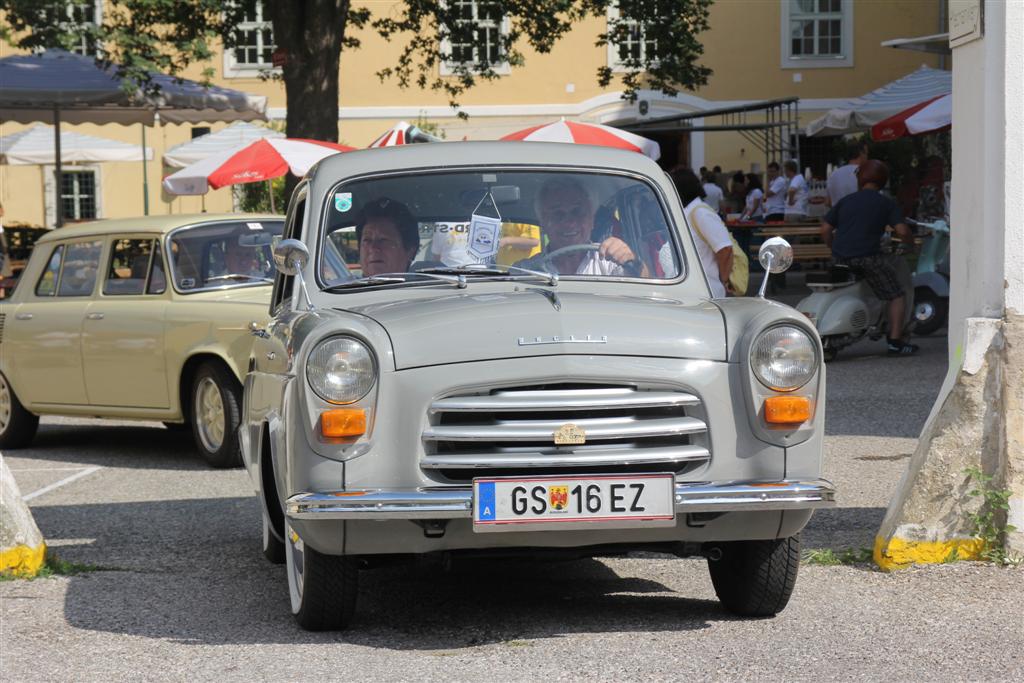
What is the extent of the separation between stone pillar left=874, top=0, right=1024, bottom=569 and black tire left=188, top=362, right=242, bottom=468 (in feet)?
15.2

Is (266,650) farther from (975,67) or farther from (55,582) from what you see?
(975,67)

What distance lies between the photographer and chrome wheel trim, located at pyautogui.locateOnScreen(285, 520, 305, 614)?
5.46 m

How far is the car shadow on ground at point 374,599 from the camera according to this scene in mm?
5500

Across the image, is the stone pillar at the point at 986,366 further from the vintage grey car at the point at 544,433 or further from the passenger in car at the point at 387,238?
the passenger in car at the point at 387,238

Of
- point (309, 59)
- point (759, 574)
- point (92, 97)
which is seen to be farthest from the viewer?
point (309, 59)

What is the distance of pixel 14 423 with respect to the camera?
1147cm

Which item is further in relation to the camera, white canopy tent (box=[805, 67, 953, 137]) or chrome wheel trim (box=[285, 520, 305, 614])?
white canopy tent (box=[805, 67, 953, 137])

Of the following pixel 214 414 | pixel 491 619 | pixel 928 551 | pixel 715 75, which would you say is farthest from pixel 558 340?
pixel 715 75

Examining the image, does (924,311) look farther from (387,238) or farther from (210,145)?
(210,145)

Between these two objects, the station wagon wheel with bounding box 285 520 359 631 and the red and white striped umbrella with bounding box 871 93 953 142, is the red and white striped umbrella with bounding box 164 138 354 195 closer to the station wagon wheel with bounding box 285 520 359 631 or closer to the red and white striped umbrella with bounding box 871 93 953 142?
the red and white striped umbrella with bounding box 871 93 953 142

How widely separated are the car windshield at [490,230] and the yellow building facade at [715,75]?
31003mm

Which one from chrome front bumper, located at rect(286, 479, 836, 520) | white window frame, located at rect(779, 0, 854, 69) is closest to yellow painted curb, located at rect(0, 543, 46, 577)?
chrome front bumper, located at rect(286, 479, 836, 520)

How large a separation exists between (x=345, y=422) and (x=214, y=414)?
5236mm

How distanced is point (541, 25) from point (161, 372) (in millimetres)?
11544
